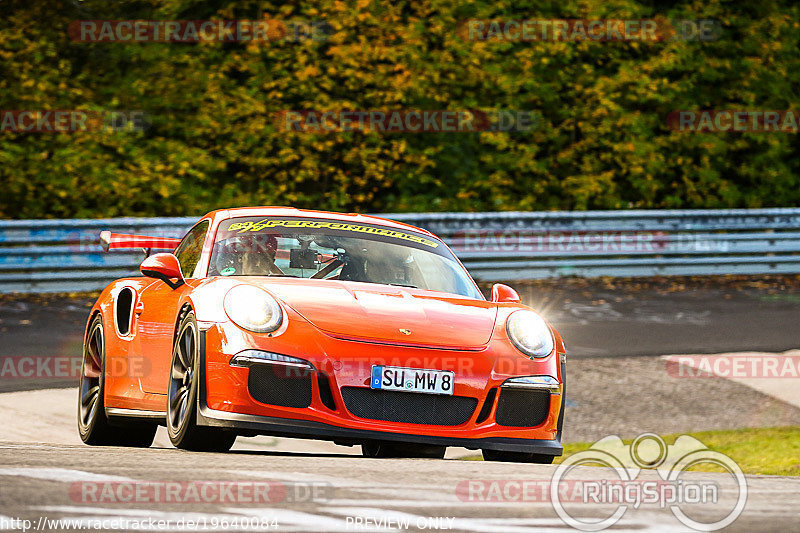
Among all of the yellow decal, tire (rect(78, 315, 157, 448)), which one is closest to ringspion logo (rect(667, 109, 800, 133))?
the yellow decal

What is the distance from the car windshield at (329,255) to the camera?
7.48m

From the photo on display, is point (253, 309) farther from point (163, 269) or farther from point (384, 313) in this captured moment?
point (163, 269)

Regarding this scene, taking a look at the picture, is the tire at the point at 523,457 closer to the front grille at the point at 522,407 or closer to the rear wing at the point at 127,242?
the front grille at the point at 522,407

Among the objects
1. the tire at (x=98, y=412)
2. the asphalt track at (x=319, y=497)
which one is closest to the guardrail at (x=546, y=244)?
the tire at (x=98, y=412)

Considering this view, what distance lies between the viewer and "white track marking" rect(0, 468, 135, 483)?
5008 mm

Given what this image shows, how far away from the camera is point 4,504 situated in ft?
14.3

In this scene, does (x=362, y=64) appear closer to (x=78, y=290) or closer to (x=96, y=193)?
(x=96, y=193)

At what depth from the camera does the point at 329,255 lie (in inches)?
301

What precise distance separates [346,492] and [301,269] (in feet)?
9.55

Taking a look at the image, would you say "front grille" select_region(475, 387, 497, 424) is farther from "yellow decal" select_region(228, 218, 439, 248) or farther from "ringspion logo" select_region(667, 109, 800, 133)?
"ringspion logo" select_region(667, 109, 800, 133)

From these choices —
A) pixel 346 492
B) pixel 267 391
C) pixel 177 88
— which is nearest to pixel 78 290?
pixel 177 88

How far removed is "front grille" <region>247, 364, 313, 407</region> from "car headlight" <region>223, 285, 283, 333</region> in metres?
0.19

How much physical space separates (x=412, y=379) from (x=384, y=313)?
1.36 ft

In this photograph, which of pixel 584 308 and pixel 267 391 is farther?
pixel 584 308
